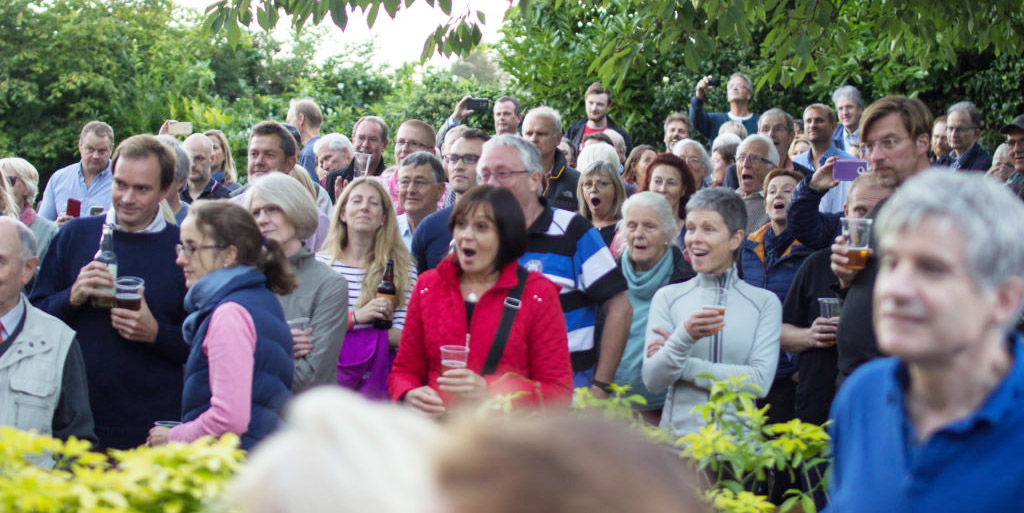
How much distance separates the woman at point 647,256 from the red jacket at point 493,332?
126 centimetres

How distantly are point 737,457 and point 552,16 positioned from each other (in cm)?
1002

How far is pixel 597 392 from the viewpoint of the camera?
204 inches

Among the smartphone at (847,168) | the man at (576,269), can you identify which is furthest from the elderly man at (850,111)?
the man at (576,269)

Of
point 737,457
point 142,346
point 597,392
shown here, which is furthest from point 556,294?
point 142,346

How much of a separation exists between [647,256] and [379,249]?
1.47 m

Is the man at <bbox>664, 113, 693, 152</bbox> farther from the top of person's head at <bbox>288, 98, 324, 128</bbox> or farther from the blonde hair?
the blonde hair

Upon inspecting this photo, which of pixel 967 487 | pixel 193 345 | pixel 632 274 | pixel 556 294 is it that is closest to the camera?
pixel 967 487

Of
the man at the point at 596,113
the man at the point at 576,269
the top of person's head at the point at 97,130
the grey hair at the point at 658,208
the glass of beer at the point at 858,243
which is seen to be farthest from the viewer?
the man at the point at 596,113

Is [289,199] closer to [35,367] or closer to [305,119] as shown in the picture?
[35,367]

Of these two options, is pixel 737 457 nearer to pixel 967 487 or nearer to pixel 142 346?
pixel 967 487

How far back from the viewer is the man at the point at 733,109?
11859mm

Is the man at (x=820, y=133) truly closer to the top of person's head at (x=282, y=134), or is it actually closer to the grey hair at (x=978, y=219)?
the top of person's head at (x=282, y=134)

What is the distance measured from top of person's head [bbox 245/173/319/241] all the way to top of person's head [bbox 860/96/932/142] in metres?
2.65

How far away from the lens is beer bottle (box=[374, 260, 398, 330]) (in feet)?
18.2
